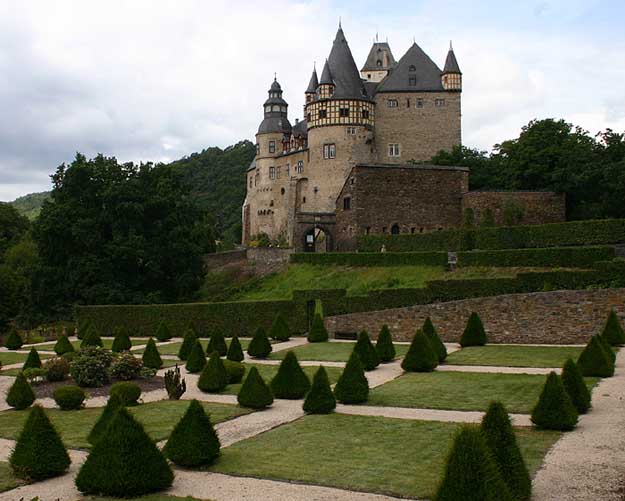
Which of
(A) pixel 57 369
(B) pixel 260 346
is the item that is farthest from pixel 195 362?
(A) pixel 57 369

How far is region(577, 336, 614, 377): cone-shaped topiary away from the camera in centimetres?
1970

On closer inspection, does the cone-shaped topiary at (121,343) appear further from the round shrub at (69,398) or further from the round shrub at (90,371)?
the round shrub at (69,398)

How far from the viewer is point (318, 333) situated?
104ft

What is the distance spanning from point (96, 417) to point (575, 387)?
1081cm

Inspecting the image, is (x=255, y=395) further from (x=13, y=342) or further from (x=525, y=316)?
(x=13, y=342)

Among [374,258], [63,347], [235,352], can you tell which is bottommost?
[63,347]

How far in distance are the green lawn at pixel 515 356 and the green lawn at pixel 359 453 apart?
856 centimetres

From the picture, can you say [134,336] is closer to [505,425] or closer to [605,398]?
[605,398]

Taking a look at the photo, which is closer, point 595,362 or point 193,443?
point 193,443

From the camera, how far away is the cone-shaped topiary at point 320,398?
55.7 feet

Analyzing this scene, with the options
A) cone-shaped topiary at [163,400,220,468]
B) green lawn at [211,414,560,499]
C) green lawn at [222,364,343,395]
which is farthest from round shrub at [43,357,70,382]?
cone-shaped topiary at [163,400,220,468]

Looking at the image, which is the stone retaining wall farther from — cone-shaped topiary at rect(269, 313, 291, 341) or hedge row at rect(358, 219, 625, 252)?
hedge row at rect(358, 219, 625, 252)

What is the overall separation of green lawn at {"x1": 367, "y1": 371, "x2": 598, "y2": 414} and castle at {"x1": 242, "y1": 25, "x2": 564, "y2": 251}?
27123 mm

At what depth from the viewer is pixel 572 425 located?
14234 mm
